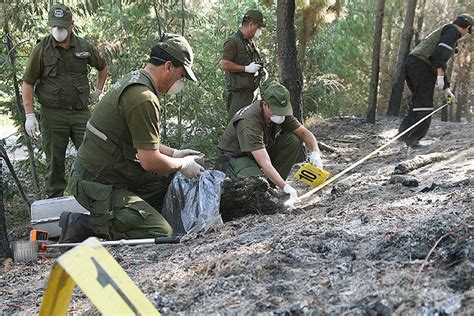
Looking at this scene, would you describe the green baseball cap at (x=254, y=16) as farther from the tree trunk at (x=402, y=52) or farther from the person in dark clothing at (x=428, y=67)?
Result: the tree trunk at (x=402, y=52)

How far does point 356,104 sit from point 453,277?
586 inches

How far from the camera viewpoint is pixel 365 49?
15.7 meters

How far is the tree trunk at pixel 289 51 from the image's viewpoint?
7.00 meters

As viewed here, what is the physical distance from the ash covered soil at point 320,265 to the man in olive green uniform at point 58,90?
1.78 metres

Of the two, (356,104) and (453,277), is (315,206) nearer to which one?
(453,277)

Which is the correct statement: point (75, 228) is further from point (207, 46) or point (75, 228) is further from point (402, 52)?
point (402, 52)

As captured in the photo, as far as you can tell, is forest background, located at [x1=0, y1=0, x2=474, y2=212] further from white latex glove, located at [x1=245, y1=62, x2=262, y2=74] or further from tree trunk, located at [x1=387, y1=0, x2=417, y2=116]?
tree trunk, located at [x1=387, y1=0, x2=417, y2=116]

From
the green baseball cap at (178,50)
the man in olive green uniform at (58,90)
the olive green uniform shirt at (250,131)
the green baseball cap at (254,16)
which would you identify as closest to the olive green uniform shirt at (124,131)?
the green baseball cap at (178,50)

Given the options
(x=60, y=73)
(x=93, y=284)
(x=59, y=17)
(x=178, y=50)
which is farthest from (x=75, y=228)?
(x=93, y=284)

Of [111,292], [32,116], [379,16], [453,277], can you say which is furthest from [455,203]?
[379,16]

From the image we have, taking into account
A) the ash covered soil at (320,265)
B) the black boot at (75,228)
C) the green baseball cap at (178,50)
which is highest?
the green baseball cap at (178,50)

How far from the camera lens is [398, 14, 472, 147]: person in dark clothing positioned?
710 centimetres

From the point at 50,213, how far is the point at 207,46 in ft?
22.8

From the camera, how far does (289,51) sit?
7078mm
